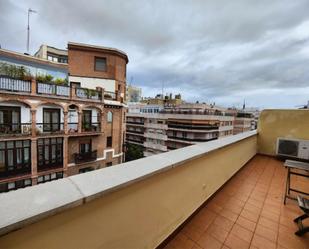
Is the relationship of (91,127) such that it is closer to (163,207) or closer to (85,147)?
(85,147)

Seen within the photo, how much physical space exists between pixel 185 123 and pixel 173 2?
18899 mm

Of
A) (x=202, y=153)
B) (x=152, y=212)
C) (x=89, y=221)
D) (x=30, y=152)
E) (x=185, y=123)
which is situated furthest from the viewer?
(x=185, y=123)

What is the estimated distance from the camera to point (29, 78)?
21.3 feet

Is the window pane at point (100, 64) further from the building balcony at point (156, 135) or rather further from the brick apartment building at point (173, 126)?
the building balcony at point (156, 135)

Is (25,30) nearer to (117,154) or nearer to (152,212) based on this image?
(117,154)

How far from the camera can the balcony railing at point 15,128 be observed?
20.8ft

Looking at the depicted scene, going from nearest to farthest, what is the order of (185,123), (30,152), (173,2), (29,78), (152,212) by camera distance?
(152,212), (173,2), (29,78), (30,152), (185,123)

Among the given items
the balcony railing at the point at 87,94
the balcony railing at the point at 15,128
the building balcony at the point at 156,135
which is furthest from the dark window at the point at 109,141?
the building balcony at the point at 156,135

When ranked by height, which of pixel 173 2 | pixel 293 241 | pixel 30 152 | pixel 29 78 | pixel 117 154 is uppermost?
pixel 173 2

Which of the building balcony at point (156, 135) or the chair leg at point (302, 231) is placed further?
the building balcony at point (156, 135)

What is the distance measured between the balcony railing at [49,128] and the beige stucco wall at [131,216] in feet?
26.6

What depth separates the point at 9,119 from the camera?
21.7 feet

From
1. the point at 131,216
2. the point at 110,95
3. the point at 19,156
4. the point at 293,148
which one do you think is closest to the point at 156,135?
the point at 110,95

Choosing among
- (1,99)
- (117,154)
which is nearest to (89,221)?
(1,99)
